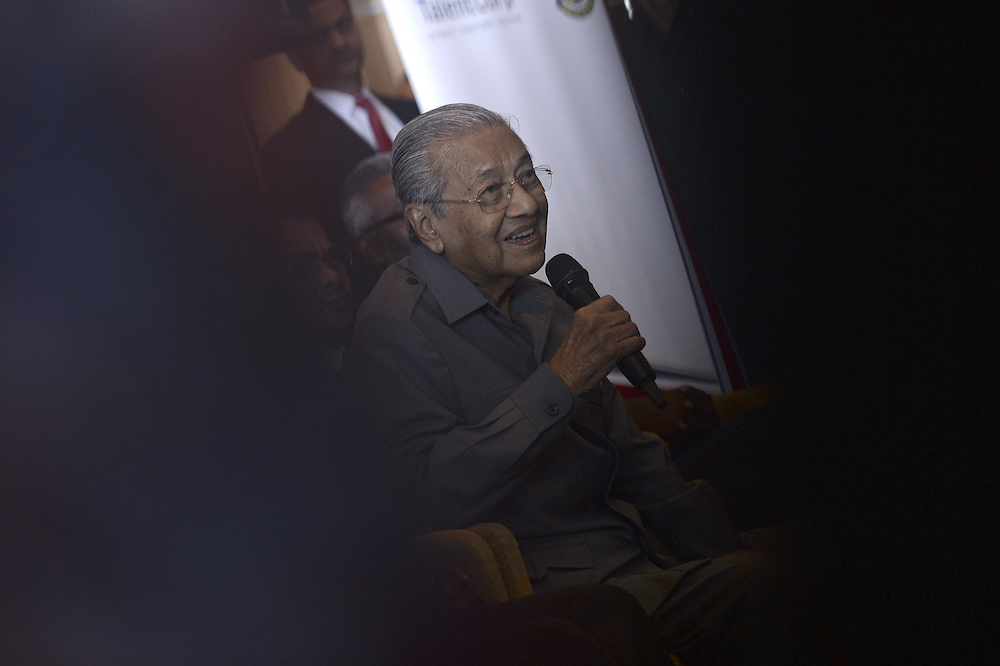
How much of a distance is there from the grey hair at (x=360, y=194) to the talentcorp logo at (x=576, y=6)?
0.68 m

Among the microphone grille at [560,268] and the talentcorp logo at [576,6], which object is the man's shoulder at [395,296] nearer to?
the microphone grille at [560,268]

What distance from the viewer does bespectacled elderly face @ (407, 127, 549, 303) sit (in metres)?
1.17

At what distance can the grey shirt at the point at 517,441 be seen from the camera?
1060 mm

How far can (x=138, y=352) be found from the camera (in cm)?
52

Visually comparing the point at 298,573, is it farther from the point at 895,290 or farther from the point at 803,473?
the point at 895,290

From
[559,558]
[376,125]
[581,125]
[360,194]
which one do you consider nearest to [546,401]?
[559,558]

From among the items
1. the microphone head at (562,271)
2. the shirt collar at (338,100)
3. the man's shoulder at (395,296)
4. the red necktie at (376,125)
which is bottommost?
the microphone head at (562,271)

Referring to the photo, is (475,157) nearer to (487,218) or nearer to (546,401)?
(487,218)

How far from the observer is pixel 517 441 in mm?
1040

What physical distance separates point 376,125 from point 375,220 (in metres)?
0.38

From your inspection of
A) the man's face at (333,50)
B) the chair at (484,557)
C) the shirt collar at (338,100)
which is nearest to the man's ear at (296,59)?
the man's face at (333,50)

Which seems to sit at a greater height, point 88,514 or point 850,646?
point 88,514

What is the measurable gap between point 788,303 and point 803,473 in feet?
1.37

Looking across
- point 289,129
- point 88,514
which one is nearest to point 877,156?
point 289,129
